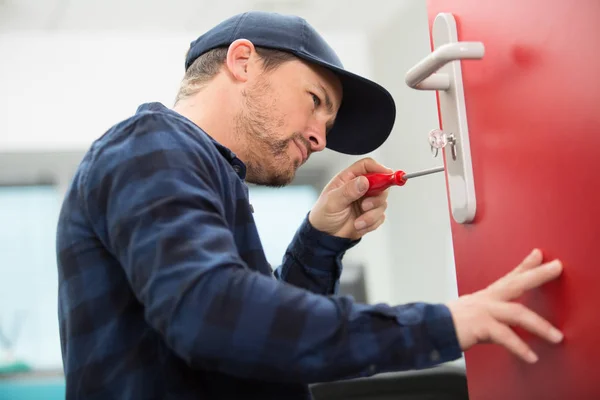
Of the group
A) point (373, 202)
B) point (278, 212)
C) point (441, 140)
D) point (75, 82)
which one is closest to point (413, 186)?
point (278, 212)

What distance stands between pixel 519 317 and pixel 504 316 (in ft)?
0.05

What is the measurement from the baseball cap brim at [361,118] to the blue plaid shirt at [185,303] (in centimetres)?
35

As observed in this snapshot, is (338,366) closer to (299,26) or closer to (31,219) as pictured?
(299,26)

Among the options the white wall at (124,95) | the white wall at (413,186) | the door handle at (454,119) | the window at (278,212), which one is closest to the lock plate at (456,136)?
the door handle at (454,119)

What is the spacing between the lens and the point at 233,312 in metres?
0.61

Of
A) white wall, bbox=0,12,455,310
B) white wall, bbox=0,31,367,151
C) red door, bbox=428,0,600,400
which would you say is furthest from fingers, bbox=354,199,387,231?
white wall, bbox=0,31,367,151

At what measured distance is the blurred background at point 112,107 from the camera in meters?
3.33

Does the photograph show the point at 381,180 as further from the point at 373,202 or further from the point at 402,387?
the point at 402,387

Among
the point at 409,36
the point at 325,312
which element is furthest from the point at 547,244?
the point at 409,36

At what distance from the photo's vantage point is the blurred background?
3.33 metres

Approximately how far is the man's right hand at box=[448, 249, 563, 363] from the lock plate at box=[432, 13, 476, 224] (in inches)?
6.3

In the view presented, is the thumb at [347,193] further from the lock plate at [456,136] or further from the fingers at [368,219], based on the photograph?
the lock plate at [456,136]

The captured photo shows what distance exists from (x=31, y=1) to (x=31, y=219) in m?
1.27

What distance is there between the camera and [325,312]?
0.62 m
